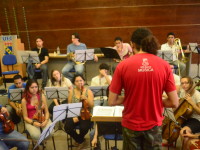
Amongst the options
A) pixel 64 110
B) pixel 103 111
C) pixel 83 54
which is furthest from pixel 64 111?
pixel 83 54

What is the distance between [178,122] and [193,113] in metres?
0.30

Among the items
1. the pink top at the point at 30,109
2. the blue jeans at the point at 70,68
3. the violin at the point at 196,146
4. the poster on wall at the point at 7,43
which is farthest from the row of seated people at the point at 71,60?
the violin at the point at 196,146

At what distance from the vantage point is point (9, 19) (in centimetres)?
840

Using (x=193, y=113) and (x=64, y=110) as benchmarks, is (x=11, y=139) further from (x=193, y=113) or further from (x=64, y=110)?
(x=193, y=113)

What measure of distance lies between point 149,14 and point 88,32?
222 cm

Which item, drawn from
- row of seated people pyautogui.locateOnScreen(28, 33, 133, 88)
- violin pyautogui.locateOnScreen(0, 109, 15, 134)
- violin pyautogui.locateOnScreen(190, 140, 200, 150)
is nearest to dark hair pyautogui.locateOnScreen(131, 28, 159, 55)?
violin pyautogui.locateOnScreen(190, 140, 200, 150)

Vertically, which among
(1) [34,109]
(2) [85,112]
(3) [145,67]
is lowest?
(2) [85,112]

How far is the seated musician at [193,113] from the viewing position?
355 centimetres

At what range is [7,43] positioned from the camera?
7066 mm

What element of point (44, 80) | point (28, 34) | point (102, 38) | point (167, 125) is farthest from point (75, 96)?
point (28, 34)

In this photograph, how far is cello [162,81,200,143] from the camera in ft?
11.8

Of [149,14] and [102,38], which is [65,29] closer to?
[102,38]

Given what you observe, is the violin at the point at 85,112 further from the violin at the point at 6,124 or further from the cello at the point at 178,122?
the cello at the point at 178,122

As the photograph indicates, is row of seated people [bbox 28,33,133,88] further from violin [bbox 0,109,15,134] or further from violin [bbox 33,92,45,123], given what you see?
violin [bbox 0,109,15,134]
